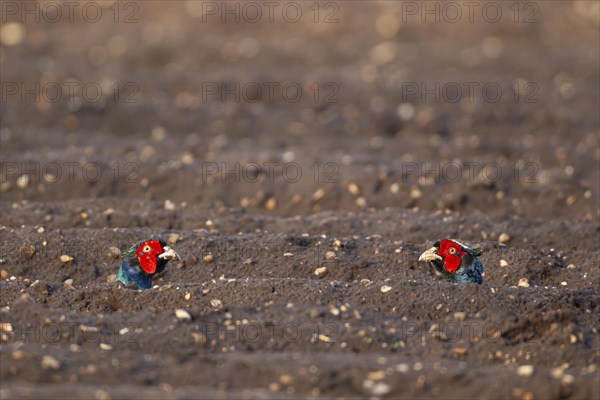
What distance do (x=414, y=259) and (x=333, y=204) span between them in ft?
8.05

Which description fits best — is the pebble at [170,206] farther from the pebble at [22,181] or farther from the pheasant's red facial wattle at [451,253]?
the pheasant's red facial wattle at [451,253]

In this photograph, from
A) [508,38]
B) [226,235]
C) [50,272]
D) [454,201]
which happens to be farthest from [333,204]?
[508,38]

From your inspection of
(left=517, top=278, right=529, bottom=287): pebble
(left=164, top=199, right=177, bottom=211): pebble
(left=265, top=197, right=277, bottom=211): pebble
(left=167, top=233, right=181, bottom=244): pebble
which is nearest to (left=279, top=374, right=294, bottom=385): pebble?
(left=517, top=278, right=529, bottom=287): pebble

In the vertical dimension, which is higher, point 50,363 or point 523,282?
point 50,363

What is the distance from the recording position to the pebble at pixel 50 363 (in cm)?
536

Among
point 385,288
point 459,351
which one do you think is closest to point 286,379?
point 459,351

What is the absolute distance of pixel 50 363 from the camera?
5.38 metres

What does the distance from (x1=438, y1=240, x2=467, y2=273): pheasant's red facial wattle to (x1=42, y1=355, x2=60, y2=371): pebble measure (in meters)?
2.91

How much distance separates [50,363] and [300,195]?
5309 millimetres

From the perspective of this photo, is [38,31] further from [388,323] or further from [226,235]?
[388,323]

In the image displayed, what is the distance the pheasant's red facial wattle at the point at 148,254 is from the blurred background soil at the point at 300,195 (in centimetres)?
23

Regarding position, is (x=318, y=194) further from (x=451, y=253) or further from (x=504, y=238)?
(x=451, y=253)

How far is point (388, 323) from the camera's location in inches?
250

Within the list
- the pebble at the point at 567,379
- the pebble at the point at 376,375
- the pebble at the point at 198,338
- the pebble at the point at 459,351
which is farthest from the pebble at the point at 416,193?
the pebble at the point at 376,375
